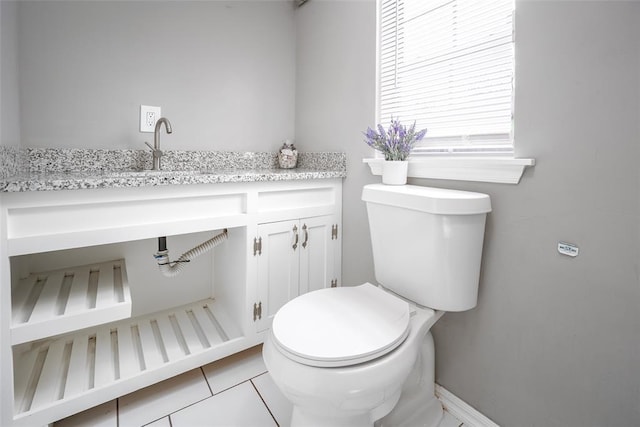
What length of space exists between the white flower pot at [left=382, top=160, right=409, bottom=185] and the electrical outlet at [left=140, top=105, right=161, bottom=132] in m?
1.13

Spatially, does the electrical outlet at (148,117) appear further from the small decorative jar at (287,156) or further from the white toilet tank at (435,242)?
the white toilet tank at (435,242)

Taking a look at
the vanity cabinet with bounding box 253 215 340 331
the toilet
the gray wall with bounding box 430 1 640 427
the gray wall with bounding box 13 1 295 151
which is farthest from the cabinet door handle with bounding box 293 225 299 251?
the gray wall with bounding box 430 1 640 427

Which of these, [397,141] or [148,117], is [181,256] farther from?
[397,141]

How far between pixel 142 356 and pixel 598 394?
1.53 m

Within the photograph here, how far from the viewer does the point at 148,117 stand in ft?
5.05

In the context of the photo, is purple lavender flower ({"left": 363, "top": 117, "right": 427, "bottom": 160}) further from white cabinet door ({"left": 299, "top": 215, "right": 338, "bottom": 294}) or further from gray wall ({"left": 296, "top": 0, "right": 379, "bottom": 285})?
white cabinet door ({"left": 299, "top": 215, "right": 338, "bottom": 294})

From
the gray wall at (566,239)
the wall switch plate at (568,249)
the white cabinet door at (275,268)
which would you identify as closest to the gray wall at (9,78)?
the white cabinet door at (275,268)

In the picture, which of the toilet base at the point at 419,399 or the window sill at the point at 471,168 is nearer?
the window sill at the point at 471,168

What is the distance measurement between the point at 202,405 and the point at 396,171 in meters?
1.18

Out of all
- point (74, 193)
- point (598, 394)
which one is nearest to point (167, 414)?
point (74, 193)

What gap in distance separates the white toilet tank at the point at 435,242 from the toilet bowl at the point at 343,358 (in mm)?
92

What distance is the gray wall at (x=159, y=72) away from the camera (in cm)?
132

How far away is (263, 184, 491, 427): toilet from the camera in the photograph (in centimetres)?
80

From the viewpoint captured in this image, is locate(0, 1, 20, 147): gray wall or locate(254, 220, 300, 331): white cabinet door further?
locate(254, 220, 300, 331): white cabinet door
